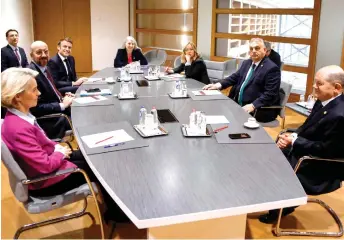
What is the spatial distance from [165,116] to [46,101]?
138 centimetres

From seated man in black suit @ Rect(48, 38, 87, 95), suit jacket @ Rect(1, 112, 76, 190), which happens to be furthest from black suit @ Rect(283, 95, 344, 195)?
seated man in black suit @ Rect(48, 38, 87, 95)

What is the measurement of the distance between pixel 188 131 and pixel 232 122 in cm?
44

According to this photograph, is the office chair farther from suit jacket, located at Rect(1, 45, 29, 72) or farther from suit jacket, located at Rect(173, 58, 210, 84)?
suit jacket, located at Rect(1, 45, 29, 72)

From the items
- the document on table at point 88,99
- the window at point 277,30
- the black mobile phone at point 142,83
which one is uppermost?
the window at point 277,30

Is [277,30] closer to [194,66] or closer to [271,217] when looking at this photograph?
[194,66]

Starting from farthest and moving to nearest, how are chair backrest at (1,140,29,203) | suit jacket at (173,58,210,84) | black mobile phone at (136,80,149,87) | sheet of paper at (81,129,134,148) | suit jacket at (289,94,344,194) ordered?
suit jacket at (173,58,210,84)
black mobile phone at (136,80,149,87)
suit jacket at (289,94,344,194)
sheet of paper at (81,129,134,148)
chair backrest at (1,140,29,203)

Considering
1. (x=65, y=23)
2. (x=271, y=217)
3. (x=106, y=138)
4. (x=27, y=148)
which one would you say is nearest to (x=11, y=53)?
(x=65, y=23)

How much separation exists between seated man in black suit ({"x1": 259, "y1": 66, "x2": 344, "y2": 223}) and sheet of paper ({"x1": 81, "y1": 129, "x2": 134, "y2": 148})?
1153 mm

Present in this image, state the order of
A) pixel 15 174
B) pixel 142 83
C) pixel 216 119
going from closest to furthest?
pixel 15 174
pixel 216 119
pixel 142 83

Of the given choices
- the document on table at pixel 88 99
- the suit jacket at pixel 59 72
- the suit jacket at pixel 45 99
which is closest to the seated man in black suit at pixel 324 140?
the document on table at pixel 88 99

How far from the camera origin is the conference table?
1527 mm

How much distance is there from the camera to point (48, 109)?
133 inches

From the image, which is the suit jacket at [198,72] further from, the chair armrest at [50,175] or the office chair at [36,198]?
the chair armrest at [50,175]

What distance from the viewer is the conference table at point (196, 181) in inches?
60.1
